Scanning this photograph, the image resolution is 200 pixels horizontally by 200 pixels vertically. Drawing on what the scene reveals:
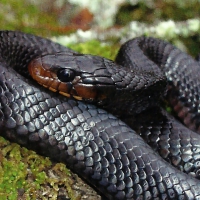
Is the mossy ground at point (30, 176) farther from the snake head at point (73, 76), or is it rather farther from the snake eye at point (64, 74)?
the snake eye at point (64, 74)

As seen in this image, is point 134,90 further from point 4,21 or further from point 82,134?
point 4,21

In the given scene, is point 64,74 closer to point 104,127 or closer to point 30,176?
point 104,127

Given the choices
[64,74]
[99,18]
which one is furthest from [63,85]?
[99,18]

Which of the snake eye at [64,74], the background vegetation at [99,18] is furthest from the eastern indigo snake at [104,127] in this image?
the background vegetation at [99,18]

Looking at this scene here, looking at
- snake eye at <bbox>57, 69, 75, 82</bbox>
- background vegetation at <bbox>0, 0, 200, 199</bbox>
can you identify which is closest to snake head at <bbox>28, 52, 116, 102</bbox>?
snake eye at <bbox>57, 69, 75, 82</bbox>

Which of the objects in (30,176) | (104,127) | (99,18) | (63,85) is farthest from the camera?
(99,18)

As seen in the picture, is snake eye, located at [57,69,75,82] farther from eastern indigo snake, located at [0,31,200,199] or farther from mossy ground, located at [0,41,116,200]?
mossy ground, located at [0,41,116,200]

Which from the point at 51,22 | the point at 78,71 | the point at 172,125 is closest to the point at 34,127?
the point at 78,71

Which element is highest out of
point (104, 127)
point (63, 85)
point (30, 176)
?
point (63, 85)
